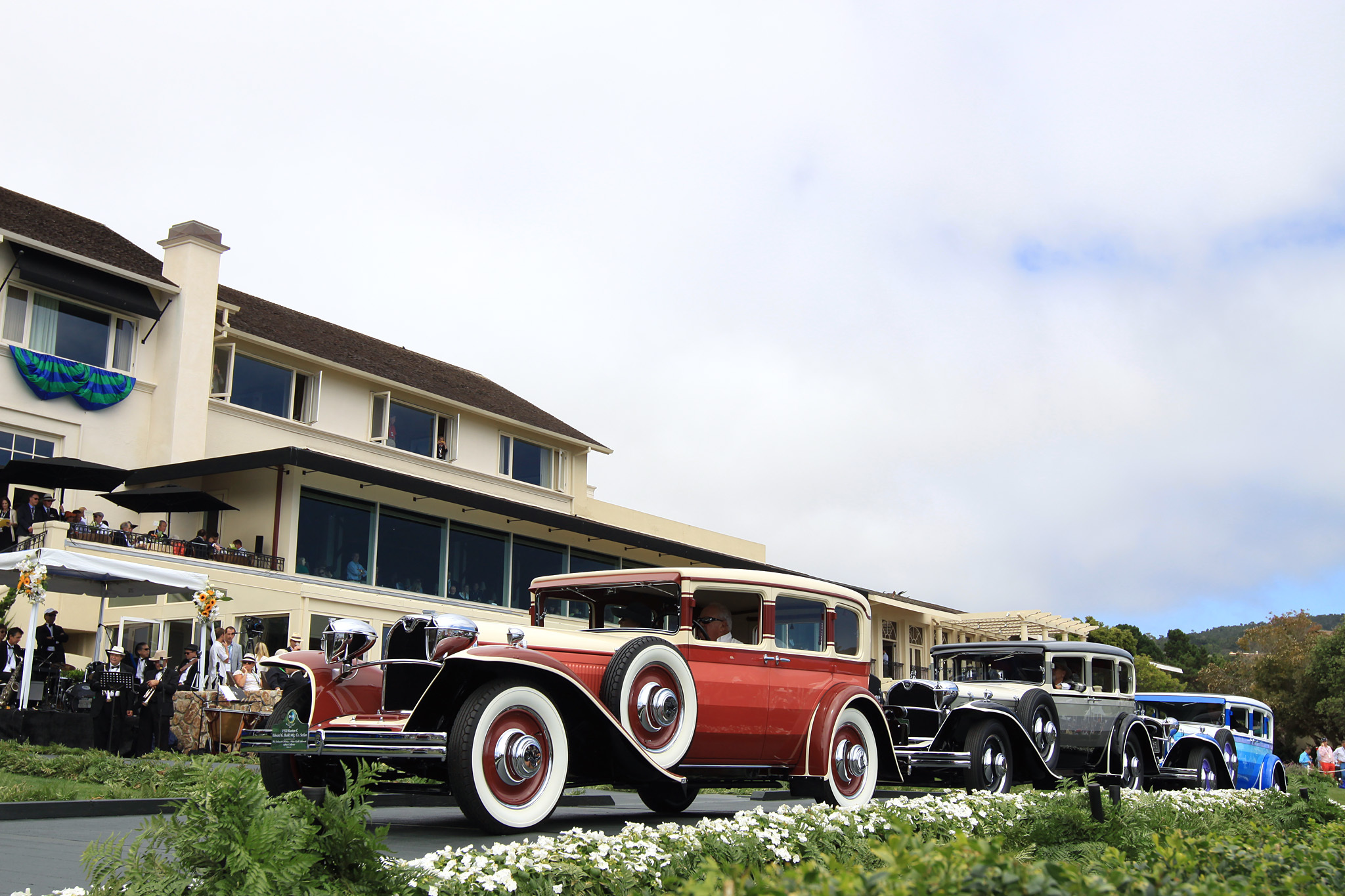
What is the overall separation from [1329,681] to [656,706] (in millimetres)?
50356

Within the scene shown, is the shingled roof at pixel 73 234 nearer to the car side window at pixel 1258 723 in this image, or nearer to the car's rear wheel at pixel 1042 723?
the car's rear wheel at pixel 1042 723

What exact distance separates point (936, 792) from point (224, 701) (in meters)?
9.38

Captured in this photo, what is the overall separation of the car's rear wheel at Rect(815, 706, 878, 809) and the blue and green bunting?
831 inches

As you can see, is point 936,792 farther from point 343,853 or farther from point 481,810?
point 343,853

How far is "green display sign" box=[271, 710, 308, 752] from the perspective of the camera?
25.9 ft

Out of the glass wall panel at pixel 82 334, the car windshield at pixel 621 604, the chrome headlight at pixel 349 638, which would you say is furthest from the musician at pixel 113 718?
the glass wall panel at pixel 82 334

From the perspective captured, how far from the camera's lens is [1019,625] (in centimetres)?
3778

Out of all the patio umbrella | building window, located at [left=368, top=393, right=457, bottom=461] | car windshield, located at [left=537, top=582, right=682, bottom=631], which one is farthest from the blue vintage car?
building window, located at [left=368, top=393, right=457, bottom=461]

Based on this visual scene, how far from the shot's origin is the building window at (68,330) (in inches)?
966

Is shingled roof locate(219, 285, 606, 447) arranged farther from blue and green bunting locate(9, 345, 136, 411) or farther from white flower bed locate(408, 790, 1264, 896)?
white flower bed locate(408, 790, 1264, 896)

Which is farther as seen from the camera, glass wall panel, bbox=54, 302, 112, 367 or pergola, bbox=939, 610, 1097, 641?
pergola, bbox=939, 610, 1097, 641

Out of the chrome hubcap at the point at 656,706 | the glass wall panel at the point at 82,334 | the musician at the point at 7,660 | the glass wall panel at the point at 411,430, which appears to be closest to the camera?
the chrome hubcap at the point at 656,706

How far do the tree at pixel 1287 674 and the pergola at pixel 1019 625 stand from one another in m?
15.0

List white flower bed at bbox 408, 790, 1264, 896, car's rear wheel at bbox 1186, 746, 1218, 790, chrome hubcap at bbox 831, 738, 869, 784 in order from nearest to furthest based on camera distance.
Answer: white flower bed at bbox 408, 790, 1264, 896 < chrome hubcap at bbox 831, 738, 869, 784 < car's rear wheel at bbox 1186, 746, 1218, 790
